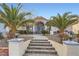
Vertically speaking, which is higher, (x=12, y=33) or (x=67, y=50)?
(x=12, y=33)

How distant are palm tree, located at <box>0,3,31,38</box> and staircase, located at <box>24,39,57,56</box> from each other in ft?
1.09

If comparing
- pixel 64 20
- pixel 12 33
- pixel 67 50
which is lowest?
pixel 67 50

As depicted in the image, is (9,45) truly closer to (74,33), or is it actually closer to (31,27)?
(31,27)

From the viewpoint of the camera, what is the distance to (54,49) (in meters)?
2.90

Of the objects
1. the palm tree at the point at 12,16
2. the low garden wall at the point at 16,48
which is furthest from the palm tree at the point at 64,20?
the low garden wall at the point at 16,48

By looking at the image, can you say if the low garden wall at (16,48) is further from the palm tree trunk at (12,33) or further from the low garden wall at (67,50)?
the low garden wall at (67,50)

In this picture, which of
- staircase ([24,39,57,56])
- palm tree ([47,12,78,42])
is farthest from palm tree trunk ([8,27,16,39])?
palm tree ([47,12,78,42])

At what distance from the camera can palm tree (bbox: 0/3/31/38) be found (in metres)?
2.86

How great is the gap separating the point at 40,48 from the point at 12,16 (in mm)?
619

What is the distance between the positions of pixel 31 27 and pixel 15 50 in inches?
16.0

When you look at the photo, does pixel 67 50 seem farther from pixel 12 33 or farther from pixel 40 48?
pixel 12 33

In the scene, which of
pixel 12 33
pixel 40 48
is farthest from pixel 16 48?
pixel 40 48

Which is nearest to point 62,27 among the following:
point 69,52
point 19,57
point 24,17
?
point 69,52

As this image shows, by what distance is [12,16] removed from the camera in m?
2.86
